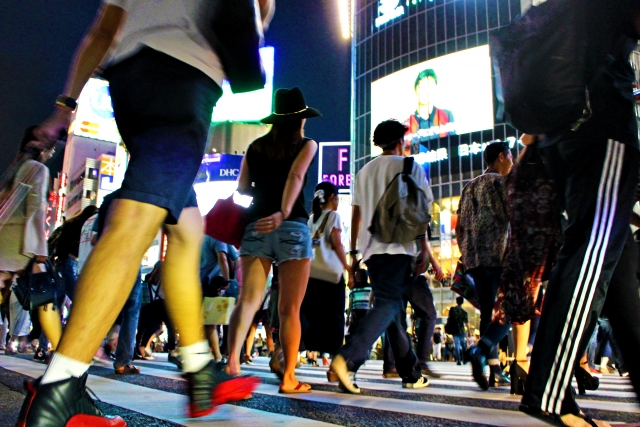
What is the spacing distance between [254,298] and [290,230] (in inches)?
17.9

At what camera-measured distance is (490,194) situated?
13.1 ft

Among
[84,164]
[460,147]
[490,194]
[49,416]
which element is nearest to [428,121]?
[460,147]

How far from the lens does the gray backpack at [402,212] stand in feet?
11.4

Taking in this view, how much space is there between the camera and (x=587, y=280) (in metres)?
1.69

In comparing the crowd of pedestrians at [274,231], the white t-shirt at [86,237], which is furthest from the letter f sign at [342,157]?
the crowd of pedestrians at [274,231]

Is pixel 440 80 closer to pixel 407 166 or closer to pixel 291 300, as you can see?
pixel 407 166

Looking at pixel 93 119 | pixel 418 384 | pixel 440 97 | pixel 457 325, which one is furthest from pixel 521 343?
pixel 93 119

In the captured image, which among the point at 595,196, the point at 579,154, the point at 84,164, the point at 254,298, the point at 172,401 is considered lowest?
the point at 172,401

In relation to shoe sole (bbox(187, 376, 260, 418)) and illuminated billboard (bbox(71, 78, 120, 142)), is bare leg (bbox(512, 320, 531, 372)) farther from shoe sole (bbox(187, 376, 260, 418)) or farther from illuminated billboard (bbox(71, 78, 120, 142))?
illuminated billboard (bbox(71, 78, 120, 142))

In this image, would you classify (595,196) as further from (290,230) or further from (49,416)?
(290,230)

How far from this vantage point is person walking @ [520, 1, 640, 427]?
5.42 ft

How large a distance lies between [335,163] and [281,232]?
55434 mm

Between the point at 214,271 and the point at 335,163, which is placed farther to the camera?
the point at 335,163

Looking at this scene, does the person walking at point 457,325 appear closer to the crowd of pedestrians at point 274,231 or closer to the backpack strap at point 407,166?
the crowd of pedestrians at point 274,231
